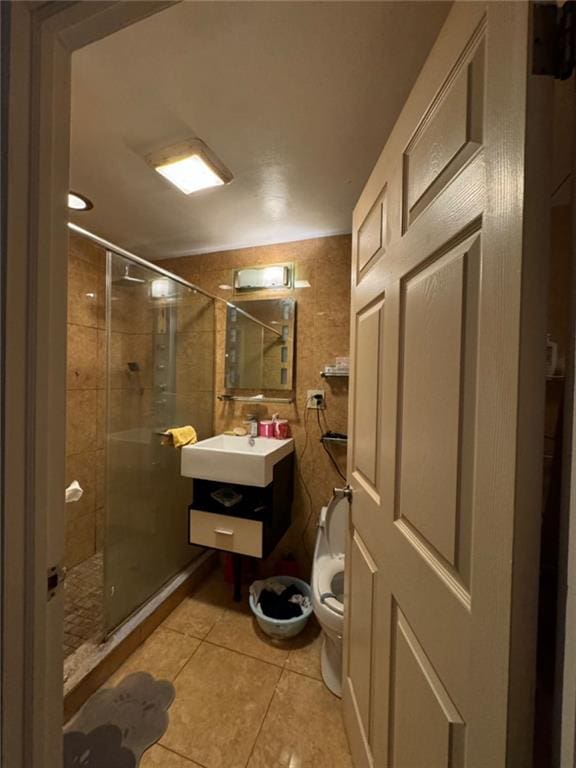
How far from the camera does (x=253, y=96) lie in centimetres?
98

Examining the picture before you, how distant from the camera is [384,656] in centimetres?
79

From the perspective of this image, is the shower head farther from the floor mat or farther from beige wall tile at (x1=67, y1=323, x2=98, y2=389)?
the floor mat

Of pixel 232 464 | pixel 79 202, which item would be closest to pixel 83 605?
pixel 232 464

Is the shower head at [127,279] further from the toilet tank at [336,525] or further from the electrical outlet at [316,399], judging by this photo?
the toilet tank at [336,525]

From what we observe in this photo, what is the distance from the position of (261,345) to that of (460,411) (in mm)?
1639

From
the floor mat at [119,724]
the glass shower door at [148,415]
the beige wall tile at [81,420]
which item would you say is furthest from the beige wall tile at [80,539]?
the floor mat at [119,724]

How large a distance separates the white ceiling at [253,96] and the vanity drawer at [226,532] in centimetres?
167

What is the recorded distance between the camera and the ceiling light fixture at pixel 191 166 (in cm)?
119

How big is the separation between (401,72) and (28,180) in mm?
1058

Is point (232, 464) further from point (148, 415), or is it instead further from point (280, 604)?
point (280, 604)

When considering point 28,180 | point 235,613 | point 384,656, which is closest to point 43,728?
point 384,656

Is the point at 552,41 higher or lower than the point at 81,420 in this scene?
higher

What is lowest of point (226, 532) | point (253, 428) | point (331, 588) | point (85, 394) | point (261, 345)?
point (331, 588)

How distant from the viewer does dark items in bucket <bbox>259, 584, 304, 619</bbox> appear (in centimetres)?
158
